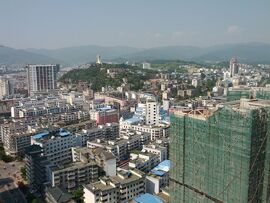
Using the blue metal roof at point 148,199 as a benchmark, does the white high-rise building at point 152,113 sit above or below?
above

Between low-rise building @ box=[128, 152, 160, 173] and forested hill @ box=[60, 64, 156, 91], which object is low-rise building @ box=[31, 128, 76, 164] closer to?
low-rise building @ box=[128, 152, 160, 173]

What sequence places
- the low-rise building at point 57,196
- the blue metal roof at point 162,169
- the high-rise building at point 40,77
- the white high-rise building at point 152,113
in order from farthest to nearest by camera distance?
1. the high-rise building at point 40,77
2. the white high-rise building at point 152,113
3. the blue metal roof at point 162,169
4. the low-rise building at point 57,196

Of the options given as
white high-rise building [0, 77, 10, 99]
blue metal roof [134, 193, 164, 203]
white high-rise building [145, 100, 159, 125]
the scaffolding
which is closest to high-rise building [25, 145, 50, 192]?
blue metal roof [134, 193, 164, 203]

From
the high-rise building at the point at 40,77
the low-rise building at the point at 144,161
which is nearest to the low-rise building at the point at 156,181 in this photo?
the low-rise building at the point at 144,161

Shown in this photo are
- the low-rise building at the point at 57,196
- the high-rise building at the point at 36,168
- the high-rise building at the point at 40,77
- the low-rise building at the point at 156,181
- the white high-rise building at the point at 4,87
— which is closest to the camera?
the low-rise building at the point at 57,196

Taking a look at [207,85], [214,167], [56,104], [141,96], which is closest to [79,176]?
[214,167]

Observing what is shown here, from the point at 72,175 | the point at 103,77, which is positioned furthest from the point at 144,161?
the point at 103,77

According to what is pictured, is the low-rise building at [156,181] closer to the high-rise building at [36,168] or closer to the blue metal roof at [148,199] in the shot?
the blue metal roof at [148,199]
